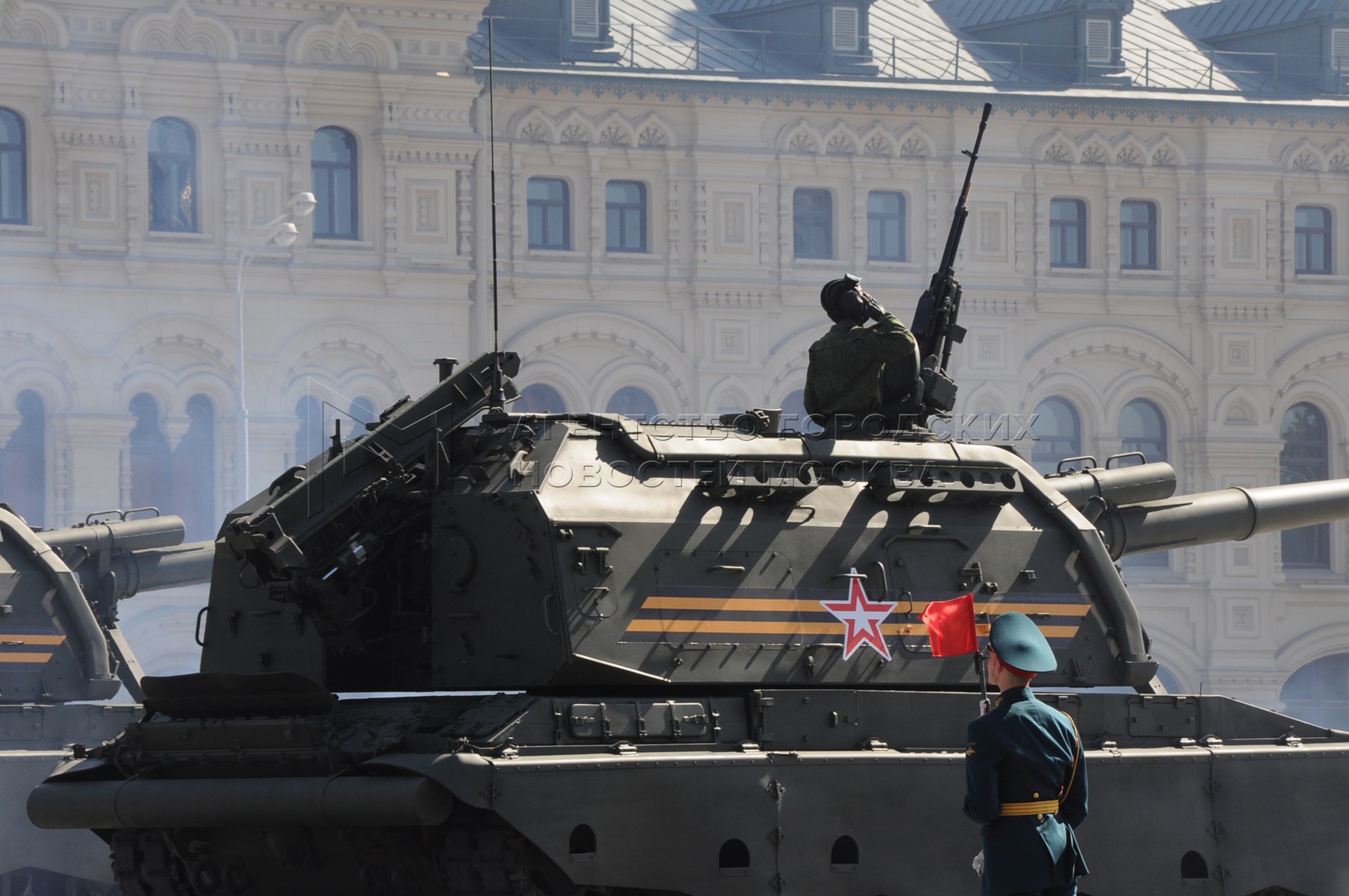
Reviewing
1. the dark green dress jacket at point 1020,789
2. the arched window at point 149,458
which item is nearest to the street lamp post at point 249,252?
the arched window at point 149,458

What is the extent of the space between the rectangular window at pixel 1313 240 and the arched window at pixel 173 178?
19180mm

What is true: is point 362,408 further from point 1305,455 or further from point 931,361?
point 931,361

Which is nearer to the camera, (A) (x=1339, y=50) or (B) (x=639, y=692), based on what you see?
(B) (x=639, y=692)

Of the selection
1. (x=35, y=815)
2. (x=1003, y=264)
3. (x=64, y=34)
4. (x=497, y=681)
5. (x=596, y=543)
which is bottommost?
(x=35, y=815)

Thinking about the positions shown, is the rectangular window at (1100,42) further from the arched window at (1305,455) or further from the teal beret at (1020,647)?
the teal beret at (1020,647)

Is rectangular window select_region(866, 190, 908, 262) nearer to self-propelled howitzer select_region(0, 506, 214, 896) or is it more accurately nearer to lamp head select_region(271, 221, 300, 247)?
lamp head select_region(271, 221, 300, 247)

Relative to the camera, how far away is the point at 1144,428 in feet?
125

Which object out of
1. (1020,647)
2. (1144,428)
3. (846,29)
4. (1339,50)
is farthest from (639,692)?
(1339,50)

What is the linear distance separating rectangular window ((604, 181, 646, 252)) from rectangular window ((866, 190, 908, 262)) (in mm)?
3878

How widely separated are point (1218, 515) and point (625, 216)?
22.8 metres

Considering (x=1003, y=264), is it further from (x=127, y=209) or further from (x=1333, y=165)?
(x=127, y=209)

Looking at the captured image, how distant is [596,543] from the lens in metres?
11.2

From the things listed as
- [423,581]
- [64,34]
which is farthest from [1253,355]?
[423,581]

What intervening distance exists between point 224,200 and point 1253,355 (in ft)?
58.7
